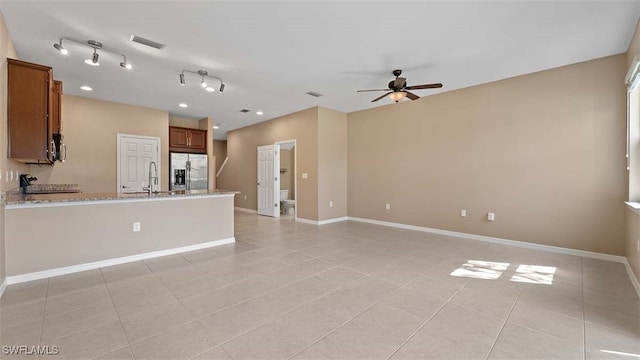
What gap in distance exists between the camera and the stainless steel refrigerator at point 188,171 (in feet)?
21.7

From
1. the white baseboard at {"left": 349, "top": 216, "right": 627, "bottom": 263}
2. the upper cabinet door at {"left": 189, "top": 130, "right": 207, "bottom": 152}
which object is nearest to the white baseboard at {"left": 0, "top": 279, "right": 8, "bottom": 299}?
the upper cabinet door at {"left": 189, "top": 130, "right": 207, "bottom": 152}

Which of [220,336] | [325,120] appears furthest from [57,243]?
[325,120]

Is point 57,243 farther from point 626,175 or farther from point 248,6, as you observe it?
point 626,175

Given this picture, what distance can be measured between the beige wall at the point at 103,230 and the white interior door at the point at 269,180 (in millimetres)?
2848

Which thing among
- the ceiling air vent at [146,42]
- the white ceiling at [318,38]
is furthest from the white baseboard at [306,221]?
the ceiling air vent at [146,42]

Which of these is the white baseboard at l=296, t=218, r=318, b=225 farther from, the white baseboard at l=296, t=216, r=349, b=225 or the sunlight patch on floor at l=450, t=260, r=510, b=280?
the sunlight patch on floor at l=450, t=260, r=510, b=280

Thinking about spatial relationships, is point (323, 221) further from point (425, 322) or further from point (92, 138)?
point (92, 138)

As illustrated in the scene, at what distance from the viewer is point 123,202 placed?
354 cm

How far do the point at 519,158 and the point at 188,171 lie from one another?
7043 mm

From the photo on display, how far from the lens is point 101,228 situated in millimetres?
3369

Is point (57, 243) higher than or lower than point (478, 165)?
lower

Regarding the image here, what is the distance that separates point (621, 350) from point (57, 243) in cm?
521

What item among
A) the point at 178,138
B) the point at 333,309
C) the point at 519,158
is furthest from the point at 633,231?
the point at 178,138

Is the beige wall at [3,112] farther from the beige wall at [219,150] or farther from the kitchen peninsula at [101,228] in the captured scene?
the beige wall at [219,150]
